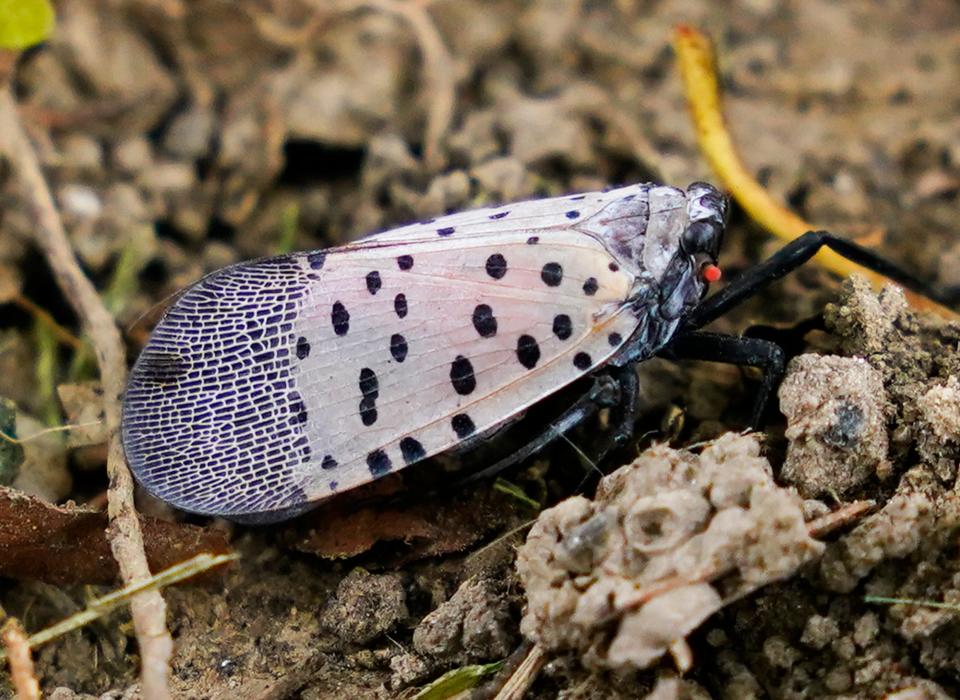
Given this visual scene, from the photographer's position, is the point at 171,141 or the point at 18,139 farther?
the point at 171,141

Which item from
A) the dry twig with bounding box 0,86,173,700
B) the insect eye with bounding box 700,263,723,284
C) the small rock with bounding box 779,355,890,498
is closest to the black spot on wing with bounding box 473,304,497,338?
the insect eye with bounding box 700,263,723,284

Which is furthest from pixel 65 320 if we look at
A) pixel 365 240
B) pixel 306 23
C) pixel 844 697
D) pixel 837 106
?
pixel 837 106

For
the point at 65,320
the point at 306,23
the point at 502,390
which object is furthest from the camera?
the point at 306,23

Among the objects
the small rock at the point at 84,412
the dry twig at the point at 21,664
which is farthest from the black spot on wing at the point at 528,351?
the dry twig at the point at 21,664

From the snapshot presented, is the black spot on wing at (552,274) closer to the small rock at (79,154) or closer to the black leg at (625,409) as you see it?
the black leg at (625,409)

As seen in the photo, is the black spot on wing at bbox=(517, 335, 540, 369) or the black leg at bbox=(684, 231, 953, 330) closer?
the black spot on wing at bbox=(517, 335, 540, 369)

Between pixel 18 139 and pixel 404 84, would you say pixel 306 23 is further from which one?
pixel 18 139

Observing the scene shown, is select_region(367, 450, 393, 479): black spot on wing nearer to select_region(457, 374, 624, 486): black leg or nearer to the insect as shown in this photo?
the insect

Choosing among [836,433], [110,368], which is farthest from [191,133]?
[836,433]
